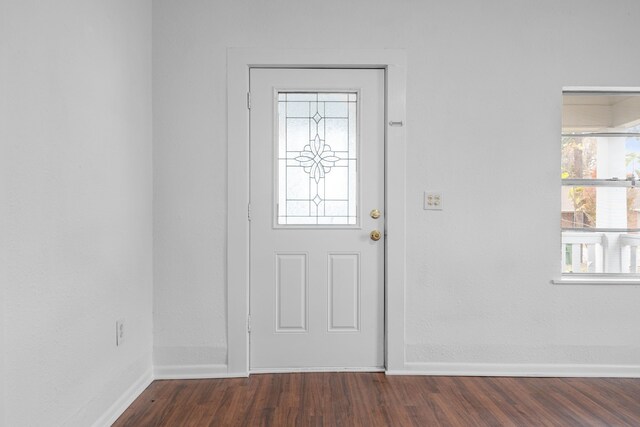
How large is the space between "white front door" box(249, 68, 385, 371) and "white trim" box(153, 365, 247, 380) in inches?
8.3

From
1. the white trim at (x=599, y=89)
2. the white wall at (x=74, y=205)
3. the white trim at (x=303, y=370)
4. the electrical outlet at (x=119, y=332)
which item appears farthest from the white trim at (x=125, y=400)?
the white trim at (x=599, y=89)

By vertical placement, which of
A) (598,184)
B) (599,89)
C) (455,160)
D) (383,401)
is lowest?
(383,401)

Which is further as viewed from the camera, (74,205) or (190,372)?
(190,372)

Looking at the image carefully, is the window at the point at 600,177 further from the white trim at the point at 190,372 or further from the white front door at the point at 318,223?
the white trim at the point at 190,372

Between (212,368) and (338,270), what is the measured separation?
1.02 meters

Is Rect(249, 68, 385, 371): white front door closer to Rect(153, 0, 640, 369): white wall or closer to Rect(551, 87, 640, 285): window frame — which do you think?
Rect(153, 0, 640, 369): white wall

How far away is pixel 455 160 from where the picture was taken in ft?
9.08

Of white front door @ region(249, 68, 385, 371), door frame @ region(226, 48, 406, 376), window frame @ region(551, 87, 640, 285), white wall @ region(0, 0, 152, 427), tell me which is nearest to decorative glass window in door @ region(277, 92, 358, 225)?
white front door @ region(249, 68, 385, 371)

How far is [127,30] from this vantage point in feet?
7.85

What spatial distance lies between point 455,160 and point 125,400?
7.93 feet

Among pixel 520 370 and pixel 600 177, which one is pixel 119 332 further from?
pixel 600 177

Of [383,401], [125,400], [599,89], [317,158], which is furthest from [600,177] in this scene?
[125,400]

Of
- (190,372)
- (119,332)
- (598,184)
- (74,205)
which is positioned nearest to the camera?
(74,205)

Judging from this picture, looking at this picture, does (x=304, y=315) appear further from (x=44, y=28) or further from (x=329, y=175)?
(x=44, y=28)
